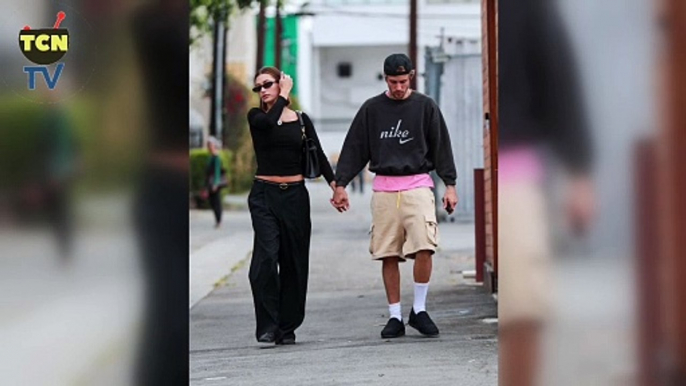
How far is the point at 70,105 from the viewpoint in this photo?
15.9ft

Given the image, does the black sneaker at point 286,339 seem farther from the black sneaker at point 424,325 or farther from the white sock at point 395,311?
the black sneaker at point 424,325

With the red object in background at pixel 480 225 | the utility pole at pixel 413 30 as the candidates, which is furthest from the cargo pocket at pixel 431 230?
the utility pole at pixel 413 30

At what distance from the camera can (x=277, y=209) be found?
941 cm

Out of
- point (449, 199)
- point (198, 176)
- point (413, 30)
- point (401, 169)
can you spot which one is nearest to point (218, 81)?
point (198, 176)

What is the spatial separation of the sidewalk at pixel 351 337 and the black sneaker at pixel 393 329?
0.22 ft

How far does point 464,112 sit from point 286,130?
14505 millimetres

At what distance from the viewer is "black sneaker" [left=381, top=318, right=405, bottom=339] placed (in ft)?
30.7

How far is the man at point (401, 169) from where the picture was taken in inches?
363

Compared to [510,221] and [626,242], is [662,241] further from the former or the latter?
[510,221]

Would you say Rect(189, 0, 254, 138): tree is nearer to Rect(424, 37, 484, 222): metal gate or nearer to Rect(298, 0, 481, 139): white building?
Rect(424, 37, 484, 222): metal gate

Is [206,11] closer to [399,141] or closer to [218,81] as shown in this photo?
[218,81]

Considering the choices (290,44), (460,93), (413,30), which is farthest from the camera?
(290,44)

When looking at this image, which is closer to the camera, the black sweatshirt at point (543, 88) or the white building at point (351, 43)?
the black sweatshirt at point (543, 88)

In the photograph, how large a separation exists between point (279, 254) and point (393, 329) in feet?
2.86
